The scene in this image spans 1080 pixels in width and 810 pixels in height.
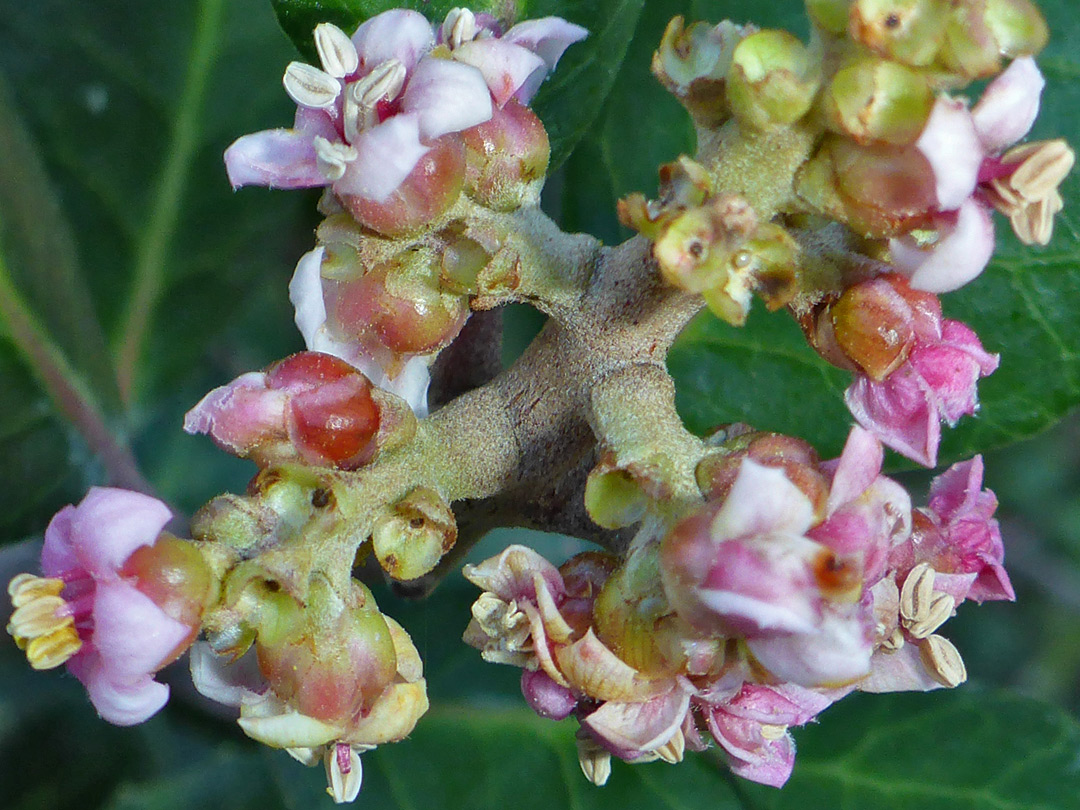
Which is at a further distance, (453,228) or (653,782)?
(653,782)

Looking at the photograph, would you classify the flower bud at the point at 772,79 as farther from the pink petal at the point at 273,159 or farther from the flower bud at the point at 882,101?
the pink petal at the point at 273,159

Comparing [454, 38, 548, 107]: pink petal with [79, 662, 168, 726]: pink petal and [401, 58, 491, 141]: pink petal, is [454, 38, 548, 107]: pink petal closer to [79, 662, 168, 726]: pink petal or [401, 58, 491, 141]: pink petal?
[401, 58, 491, 141]: pink petal

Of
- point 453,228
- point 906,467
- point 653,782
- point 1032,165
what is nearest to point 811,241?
point 1032,165

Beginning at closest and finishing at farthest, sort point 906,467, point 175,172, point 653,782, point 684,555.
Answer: point 684,555, point 906,467, point 653,782, point 175,172

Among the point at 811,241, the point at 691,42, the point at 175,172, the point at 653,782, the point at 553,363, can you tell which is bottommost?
the point at 653,782

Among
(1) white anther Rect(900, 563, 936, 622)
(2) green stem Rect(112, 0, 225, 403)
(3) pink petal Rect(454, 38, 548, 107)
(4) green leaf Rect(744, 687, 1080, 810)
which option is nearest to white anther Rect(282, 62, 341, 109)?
(3) pink petal Rect(454, 38, 548, 107)

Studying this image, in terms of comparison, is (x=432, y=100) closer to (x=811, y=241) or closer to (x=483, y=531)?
(x=811, y=241)

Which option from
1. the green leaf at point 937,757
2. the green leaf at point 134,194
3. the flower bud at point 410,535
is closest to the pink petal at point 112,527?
the flower bud at point 410,535

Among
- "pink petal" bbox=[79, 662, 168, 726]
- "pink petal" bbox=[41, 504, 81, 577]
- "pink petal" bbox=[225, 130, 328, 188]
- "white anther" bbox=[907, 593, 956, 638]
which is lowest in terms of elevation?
"pink petal" bbox=[79, 662, 168, 726]
